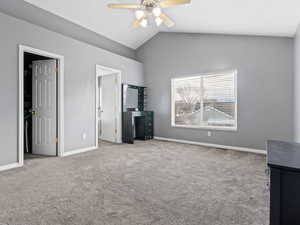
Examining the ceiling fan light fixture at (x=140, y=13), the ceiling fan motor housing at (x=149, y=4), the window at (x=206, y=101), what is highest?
the ceiling fan motor housing at (x=149, y=4)

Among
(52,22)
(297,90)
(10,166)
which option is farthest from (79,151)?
(297,90)

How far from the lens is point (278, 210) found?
0.90 m

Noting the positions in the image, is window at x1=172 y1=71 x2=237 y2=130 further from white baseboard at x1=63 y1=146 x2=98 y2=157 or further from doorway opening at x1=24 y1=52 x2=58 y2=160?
doorway opening at x1=24 y1=52 x2=58 y2=160

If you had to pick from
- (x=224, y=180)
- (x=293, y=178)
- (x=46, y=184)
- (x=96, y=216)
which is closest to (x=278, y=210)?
(x=293, y=178)

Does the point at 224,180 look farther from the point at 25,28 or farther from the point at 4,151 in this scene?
the point at 25,28

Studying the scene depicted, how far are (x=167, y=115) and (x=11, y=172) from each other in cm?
409

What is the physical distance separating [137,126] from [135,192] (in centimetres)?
377

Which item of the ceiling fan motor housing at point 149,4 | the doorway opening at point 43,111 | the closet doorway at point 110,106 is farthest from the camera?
the closet doorway at point 110,106

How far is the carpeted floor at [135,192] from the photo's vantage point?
5.31 feet

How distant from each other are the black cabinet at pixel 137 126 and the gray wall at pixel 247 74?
54 cm

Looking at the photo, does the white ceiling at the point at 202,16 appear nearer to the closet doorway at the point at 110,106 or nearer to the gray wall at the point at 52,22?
Answer: the gray wall at the point at 52,22

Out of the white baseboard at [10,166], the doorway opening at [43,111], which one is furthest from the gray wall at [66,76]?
the doorway opening at [43,111]

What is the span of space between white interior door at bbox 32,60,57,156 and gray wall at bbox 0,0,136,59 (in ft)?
3.17

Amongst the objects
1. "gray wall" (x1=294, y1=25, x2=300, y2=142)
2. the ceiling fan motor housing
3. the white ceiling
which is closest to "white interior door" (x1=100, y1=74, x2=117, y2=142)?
the white ceiling
